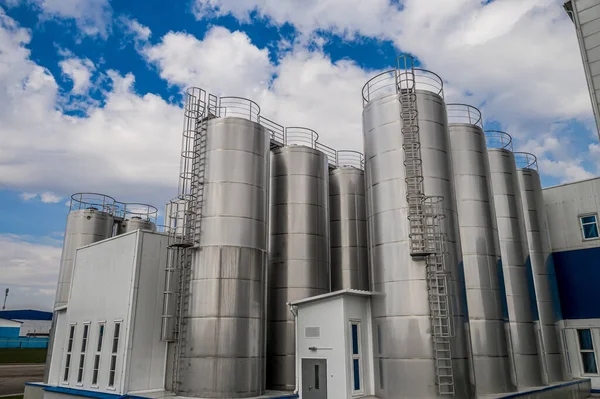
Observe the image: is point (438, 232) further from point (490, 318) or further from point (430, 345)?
point (490, 318)

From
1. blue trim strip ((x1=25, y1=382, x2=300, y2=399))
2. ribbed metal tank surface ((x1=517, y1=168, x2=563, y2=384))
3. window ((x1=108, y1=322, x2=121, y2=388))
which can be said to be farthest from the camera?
ribbed metal tank surface ((x1=517, y1=168, x2=563, y2=384))

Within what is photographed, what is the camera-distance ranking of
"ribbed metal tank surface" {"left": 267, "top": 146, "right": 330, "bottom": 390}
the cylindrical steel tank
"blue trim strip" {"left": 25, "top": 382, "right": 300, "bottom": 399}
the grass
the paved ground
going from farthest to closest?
the grass
the cylindrical steel tank
the paved ground
"ribbed metal tank surface" {"left": 267, "top": 146, "right": 330, "bottom": 390}
"blue trim strip" {"left": 25, "top": 382, "right": 300, "bottom": 399}

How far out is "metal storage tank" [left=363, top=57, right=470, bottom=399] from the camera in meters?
15.0

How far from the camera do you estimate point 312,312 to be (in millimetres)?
17266

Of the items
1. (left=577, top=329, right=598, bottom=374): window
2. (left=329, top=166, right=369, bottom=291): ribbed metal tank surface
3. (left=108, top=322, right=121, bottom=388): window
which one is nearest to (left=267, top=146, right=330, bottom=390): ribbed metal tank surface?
(left=329, top=166, right=369, bottom=291): ribbed metal tank surface

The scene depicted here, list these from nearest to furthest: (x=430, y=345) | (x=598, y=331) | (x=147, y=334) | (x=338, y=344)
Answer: (x=430, y=345) → (x=338, y=344) → (x=147, y=334) → (x=598, y=331)

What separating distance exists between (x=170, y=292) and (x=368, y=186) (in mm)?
9173

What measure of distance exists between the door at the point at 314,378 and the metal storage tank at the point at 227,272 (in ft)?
5.91

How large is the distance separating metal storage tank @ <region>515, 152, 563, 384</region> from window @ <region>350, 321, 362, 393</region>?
34.4 ft

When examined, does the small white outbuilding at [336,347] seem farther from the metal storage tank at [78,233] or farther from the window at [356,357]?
the metal storage tank at [78,233]

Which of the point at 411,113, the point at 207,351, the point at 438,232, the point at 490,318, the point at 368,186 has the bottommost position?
the point at 207,351

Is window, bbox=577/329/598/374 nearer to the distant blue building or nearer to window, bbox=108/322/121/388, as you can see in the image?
window, bbox=108/322/121/388

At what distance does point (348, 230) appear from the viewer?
25281mm

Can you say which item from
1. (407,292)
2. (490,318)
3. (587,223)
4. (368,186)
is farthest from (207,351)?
(587,223)
